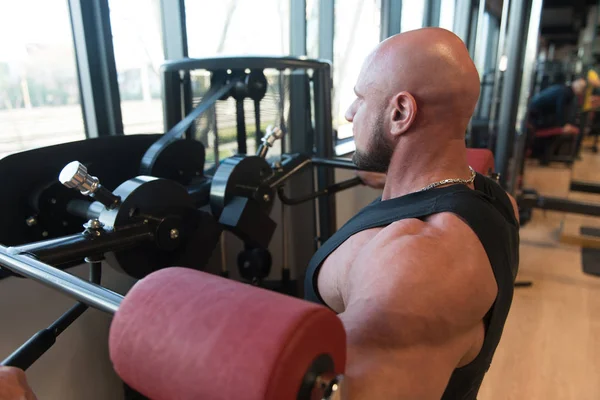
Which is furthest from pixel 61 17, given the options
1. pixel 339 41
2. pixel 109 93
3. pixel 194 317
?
pixel 339 41

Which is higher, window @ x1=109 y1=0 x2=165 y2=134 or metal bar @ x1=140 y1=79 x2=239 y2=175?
window @ x1=109 y1=0 x2=165 y2=134

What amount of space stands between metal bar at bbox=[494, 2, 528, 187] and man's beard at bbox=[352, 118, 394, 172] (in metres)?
1.61

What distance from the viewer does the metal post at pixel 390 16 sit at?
3.33 m

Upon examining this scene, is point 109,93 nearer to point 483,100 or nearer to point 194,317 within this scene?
point 194,317

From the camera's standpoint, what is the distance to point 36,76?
139 cm

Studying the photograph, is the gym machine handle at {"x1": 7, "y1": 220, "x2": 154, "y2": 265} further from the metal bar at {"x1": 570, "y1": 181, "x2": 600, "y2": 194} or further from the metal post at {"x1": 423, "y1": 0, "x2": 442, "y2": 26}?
the metal post at {"x1": 423, "y1": 0, "x2": 442, "y2": 26}

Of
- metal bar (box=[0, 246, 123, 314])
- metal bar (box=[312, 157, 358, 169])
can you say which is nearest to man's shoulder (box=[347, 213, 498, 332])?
metal bar (box=[0, 246, 123, 314])

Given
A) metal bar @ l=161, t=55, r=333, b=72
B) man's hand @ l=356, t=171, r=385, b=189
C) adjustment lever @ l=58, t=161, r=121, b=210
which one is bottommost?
man's hand @ l=356, t=171, r=385, b=189

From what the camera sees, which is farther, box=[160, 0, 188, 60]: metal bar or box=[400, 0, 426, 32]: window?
box=[400, 0, 426, 32]: window

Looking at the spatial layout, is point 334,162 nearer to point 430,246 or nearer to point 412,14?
point 430,246

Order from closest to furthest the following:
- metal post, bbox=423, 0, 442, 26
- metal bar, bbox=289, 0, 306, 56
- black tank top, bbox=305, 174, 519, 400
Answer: black tank top, bbox=305, 174, 519, 400 < metal bar, bbox=289, 0, 306, 56 < metal post, bbox=423, 0, 442, 26

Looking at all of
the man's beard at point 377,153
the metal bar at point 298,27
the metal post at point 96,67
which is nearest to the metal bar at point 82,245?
the man's beard at point 377,153

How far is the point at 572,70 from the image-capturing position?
5957 mm

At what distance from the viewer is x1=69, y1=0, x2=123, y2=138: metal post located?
1422 millimetres
